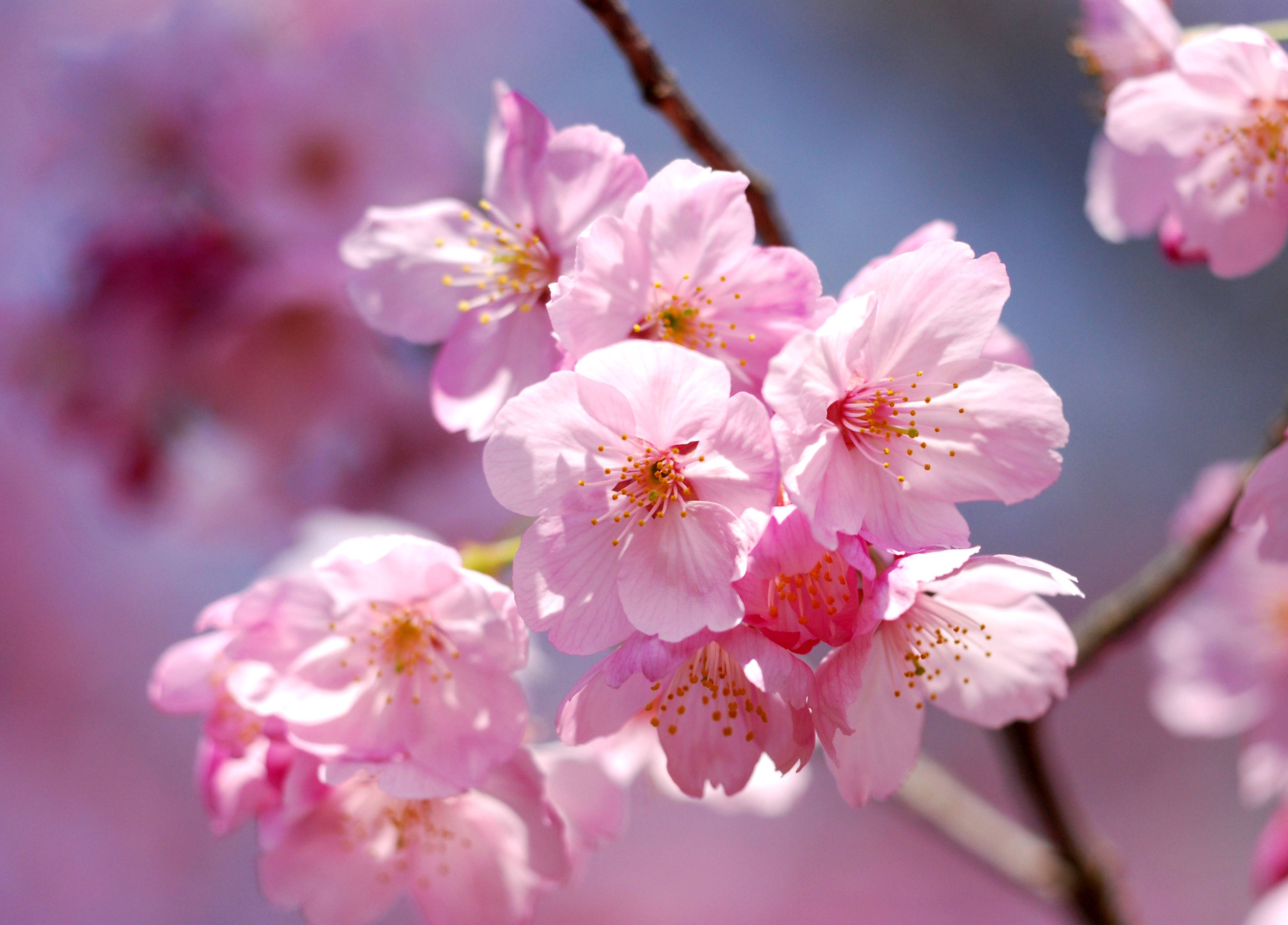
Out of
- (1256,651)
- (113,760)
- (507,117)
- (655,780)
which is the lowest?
(113,760)

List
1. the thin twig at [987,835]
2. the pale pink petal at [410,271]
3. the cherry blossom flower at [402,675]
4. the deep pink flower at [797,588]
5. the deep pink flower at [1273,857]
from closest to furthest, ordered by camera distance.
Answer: the deep pink flower at [797,588], the cherry blossom flower at [402,675], the pale pink petal at [410,271], the deep pink flower at [1273,857], the thin twig at [987,835]

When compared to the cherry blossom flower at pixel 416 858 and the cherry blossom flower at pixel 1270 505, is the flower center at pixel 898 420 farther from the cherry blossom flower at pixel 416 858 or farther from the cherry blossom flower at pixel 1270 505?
the cherry blossom flower at pixel 416 858

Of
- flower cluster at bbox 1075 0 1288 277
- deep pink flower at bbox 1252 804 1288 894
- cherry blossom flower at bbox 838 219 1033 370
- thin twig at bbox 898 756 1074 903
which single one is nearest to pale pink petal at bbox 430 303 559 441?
cherry blossom flower at bbox 838 219 1033 370

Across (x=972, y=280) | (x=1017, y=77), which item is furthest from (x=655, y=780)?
(x=1017, y=77)

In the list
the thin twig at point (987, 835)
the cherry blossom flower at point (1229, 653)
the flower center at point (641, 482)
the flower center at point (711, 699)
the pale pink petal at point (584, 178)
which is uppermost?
the pale pink petal at point (584, 178)

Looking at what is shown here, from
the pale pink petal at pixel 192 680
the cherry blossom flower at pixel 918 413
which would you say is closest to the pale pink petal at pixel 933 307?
the cherry blossom flower at pixel 918 413

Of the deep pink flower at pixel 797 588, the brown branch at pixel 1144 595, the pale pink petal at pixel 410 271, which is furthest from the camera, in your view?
the brown branch at pixel 1144 595

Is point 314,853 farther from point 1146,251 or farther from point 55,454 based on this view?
point 1146,251
